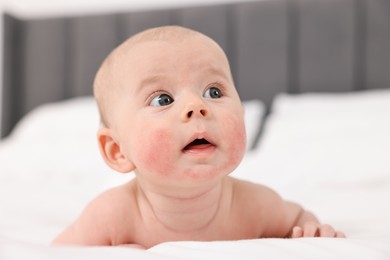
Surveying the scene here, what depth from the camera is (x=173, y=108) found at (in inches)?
29.8

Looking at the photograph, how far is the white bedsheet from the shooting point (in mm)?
567

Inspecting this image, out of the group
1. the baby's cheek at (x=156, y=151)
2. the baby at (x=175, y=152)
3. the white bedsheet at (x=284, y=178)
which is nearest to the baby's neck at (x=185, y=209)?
the baby at (x=175, y=152)

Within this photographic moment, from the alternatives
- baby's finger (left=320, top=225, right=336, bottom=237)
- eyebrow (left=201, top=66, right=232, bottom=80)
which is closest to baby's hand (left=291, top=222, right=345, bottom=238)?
baby's finger (left=320, top=225, right=336, bottom=237)

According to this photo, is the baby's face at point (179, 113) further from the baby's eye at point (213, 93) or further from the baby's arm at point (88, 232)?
the baby's arm at point (88, 232)

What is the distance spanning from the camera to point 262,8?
254cm

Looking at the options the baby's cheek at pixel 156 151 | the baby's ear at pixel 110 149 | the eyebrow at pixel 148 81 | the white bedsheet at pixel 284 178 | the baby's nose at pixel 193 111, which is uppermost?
the eyebrow at pixel 148 81

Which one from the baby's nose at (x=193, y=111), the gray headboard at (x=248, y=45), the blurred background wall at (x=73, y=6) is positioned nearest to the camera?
the baby's nose at (x=193, y=111)

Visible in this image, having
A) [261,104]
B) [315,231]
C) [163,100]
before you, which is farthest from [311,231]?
[261,104]

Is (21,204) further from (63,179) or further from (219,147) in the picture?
(219,147)

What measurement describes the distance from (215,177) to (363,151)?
3.57 ft

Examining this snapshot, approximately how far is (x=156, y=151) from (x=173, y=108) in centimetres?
7

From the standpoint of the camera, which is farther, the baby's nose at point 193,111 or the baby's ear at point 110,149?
the baby's ear at point 110,149

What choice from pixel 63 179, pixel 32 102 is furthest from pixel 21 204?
pixel 32 102

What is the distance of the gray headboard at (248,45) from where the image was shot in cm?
239
